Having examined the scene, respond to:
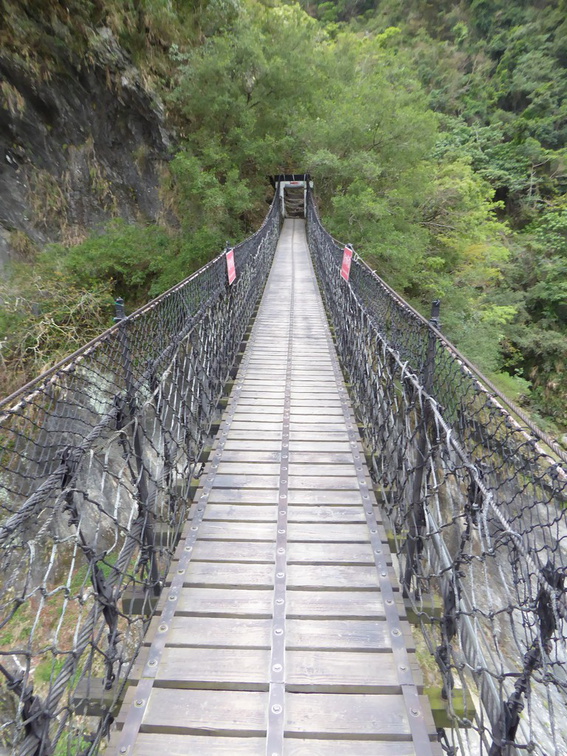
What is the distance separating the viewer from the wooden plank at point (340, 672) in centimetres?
144

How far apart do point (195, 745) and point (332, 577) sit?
2.62 ft

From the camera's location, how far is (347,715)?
1377 millimetres

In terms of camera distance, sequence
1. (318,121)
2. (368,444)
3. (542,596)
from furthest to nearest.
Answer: (318,121), (368,444), (542,596)

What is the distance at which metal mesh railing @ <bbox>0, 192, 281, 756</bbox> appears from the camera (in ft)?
3.22

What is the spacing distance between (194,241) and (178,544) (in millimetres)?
7998

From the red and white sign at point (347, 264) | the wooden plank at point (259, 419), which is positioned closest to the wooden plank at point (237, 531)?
the wooden plank at point (259, 419)

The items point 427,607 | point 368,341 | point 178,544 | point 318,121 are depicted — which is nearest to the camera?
point 427,607

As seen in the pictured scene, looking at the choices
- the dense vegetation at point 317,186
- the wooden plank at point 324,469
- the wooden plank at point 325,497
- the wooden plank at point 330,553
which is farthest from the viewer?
the dense vegetation at point 317,186

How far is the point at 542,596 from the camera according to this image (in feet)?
2.84

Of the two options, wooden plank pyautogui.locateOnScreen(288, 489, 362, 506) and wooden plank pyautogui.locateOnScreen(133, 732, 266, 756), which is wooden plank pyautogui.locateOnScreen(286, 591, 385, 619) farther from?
wooden plank pyautogui.locateOnScreen(288, 489, 362, 506)

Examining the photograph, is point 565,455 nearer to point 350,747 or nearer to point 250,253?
point 350,747

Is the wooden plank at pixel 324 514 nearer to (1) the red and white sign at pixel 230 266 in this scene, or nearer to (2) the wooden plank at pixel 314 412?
(2) the wooden plank at pixel 314 412

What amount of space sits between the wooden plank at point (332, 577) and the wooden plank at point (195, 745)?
58 cm

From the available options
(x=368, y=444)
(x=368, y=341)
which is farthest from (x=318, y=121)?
(x=368, y=444)
